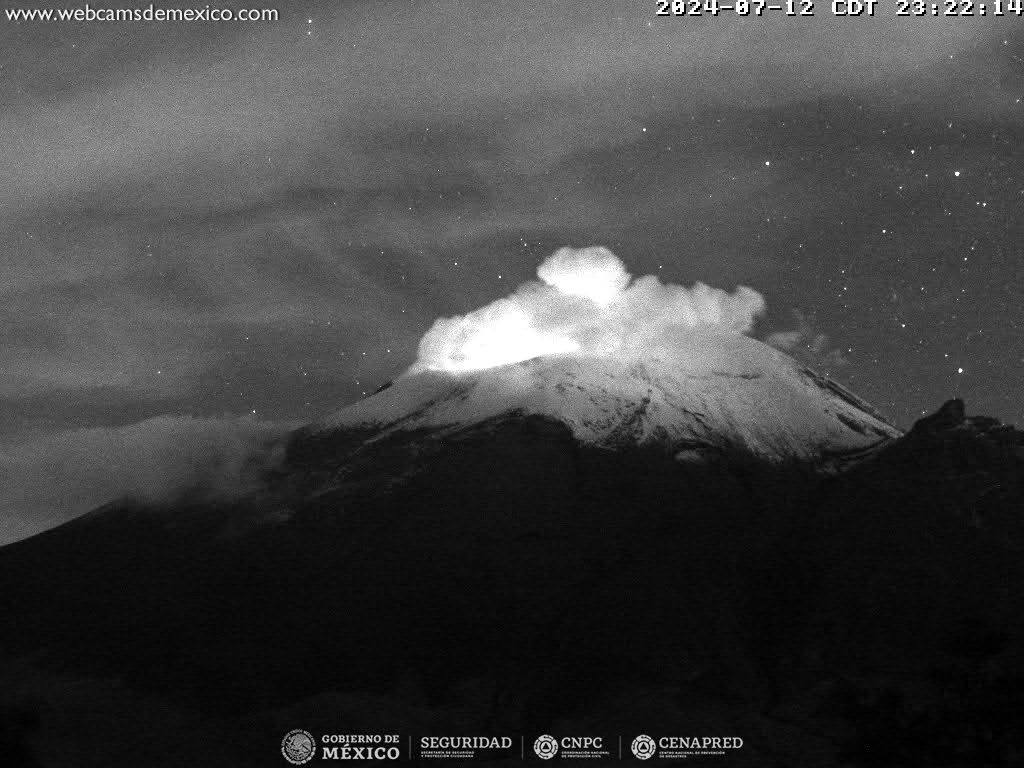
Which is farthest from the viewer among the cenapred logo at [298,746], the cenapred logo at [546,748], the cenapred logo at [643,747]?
the cenapred logo at [546,748]

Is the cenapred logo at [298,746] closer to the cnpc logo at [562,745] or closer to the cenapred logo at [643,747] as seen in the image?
the cnpc logo at [562,745]

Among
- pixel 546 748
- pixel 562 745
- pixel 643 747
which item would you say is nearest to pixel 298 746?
pixel 546 748

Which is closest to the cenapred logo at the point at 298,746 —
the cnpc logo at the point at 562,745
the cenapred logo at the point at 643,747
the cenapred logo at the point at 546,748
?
the cenapred logo at the point at 546,748

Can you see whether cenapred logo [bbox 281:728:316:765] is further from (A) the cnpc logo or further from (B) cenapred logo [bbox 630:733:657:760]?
(B) cenapred logo [bbox 630:733:657:760]

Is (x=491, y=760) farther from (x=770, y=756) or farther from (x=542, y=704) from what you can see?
(x=770, y=756)

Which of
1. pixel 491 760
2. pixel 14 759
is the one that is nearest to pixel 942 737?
pixel 14 759

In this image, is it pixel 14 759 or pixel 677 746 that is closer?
pixel 14 759

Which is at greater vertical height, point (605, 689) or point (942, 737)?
point (605, 689)
